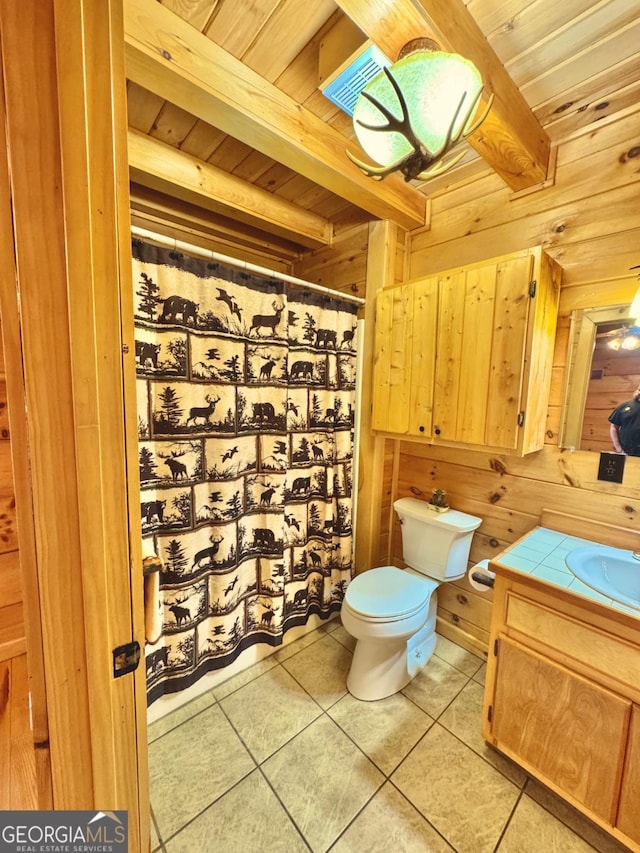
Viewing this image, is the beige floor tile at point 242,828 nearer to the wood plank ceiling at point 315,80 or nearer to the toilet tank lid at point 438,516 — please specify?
the toilet tank lid at point 438,516

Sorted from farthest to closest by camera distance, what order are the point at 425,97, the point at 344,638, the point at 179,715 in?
1. the point at 344,638
2. the point at 179,715
3. the point at 425,97

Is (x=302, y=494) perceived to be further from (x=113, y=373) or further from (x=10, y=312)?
(x=10, y=312)

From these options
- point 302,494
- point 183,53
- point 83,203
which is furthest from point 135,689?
point 183,53

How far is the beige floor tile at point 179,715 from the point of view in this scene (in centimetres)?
141

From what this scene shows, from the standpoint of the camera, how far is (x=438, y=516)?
1.74m

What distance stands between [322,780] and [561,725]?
860 millimetres

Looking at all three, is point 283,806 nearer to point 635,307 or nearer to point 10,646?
point 10,646

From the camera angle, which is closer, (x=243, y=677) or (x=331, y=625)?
(x=243, y=677)

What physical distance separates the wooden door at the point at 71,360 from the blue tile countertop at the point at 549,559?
1233mm

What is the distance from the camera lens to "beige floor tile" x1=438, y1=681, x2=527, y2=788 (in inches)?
50.3

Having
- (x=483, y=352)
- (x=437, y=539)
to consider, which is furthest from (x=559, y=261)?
(x=437, y=539)

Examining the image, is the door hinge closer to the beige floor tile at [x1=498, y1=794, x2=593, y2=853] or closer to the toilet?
the toilet

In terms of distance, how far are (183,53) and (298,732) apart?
248 centimetres

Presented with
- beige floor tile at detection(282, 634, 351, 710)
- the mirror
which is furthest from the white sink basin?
beige floor tile at detection(282, 634, 351, 710)
